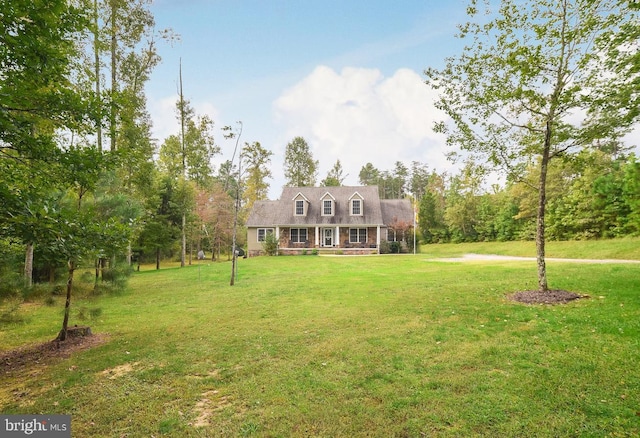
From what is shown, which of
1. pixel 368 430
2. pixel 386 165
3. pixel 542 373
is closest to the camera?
pixel 368 430

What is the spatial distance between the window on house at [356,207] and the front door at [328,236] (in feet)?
9.10

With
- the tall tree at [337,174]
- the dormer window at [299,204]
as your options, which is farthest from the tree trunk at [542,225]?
the tall tree at [337,174]

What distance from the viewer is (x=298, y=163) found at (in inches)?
1758

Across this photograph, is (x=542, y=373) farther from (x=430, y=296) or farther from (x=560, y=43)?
(x=560, y=43)

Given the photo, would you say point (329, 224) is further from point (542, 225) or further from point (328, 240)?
point (542, 225)

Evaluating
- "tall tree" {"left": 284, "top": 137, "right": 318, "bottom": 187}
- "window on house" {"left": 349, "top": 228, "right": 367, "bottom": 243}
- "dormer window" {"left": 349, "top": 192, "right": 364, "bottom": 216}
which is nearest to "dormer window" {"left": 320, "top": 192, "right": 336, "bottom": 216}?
"dormer window" {"left": 349, "top": 192, "right": 364, "bottom": 216}

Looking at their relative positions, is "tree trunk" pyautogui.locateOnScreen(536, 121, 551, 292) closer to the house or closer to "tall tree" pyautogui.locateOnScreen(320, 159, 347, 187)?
the house

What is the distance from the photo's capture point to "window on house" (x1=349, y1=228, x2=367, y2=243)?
2881 cm

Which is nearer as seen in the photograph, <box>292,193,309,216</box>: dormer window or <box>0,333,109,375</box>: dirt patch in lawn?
<box>0,333,109,375</box>: dirt patch in lawn

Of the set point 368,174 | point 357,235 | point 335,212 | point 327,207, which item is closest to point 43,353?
point 357,235

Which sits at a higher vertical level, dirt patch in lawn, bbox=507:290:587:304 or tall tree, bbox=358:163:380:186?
tall tree, bbox=358:163:380:186

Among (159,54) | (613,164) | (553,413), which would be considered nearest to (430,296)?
(553,413)

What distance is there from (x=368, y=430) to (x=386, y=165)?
6510cm

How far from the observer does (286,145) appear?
4472cm
